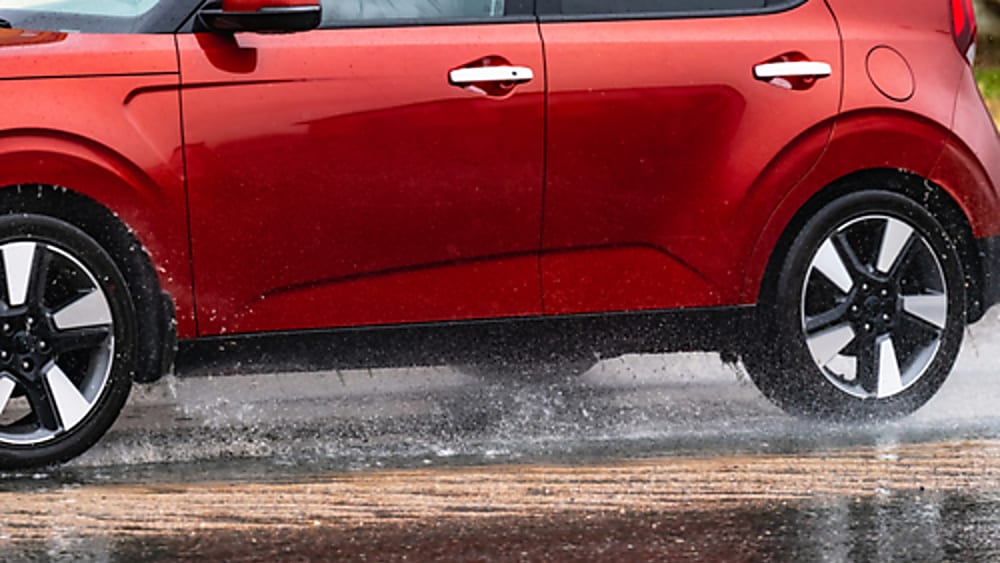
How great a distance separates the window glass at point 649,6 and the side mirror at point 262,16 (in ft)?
2.83

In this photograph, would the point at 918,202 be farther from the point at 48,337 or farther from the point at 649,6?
the point at 48,337

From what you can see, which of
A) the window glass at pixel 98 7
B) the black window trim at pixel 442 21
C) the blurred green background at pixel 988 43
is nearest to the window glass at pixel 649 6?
the black window trim at pixel 442 21

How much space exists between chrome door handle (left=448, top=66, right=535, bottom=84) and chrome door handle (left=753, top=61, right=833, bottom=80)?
2.55 feet

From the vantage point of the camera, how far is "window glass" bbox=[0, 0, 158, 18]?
620cm

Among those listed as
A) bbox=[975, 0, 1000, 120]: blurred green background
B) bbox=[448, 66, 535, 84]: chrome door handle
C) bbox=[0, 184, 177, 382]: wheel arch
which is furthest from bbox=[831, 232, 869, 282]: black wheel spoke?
bbox=[975, 0, 1000, 120]: blurred green background

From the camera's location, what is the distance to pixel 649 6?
6.65 m

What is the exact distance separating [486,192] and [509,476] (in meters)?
0.87

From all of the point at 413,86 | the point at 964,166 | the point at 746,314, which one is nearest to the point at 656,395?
the point at 746,314

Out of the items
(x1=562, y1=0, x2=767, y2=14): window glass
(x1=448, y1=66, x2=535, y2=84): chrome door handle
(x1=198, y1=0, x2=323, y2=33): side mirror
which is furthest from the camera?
(x1=562, y1=0, x2=767, y2=14): window glass

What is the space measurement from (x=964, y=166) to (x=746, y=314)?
0.90 meters

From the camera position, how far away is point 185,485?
19.7ft

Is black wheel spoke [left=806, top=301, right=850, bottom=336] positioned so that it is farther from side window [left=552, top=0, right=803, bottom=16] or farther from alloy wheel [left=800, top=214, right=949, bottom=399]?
side window [left=552, top=0, right=803, bottom=16]

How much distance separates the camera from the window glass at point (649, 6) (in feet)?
21.6

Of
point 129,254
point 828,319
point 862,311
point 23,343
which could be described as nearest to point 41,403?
point 23,343
